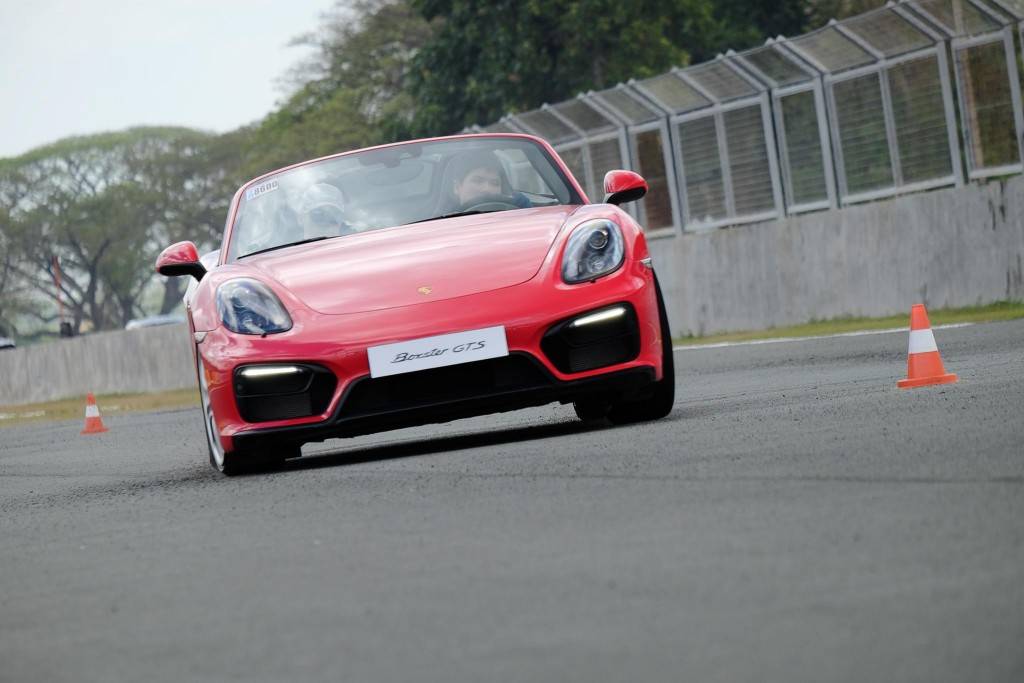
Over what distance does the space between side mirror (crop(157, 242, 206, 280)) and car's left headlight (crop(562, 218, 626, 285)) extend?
1933 millimetres

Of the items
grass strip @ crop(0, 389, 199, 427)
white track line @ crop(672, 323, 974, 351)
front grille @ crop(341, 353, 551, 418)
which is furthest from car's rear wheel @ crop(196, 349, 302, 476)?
grass strip @ crop(0, 389, 199, 427)

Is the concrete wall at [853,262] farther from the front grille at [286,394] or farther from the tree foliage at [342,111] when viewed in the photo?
the tree foliage at [342,111]

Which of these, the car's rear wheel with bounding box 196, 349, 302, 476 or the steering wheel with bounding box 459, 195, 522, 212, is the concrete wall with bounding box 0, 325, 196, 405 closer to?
the steering wheel with bounding box 459, 195, 522, 212

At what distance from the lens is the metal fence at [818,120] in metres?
20.0

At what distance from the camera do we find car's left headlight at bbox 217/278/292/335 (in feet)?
25.7

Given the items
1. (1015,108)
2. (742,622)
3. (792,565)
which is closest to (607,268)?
(792,565)

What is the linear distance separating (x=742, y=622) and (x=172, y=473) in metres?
5.99

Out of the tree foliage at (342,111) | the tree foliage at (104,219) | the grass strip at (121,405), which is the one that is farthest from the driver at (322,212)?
the tree foliage at (104,219)

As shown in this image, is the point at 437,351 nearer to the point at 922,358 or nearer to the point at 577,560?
the point at 922,358

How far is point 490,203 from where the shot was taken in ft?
29.1

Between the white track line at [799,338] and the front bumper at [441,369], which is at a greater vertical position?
the front bumper at [441,369]

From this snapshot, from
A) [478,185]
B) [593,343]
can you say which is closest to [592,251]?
[593,343]

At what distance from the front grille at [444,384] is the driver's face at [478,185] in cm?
146

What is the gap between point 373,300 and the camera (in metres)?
7.79
